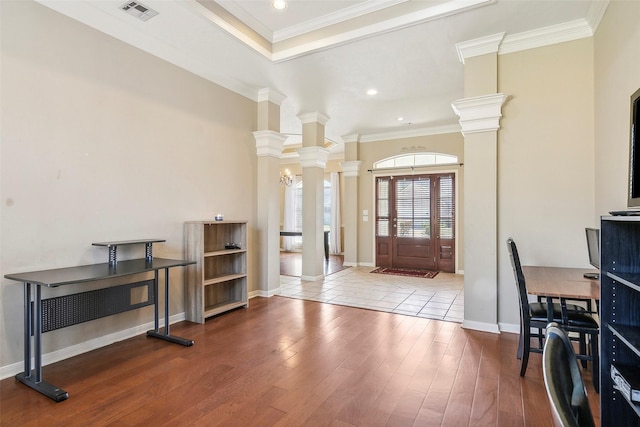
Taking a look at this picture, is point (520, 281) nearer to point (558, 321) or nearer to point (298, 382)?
point (558, 321)

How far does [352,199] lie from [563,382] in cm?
676

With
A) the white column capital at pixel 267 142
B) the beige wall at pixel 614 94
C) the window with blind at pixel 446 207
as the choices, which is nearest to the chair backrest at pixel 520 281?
the beige wall at pixel 614 94

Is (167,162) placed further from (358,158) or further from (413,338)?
(358,158)

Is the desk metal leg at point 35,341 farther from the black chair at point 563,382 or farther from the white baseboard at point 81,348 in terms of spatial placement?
the black chair at point 563,382

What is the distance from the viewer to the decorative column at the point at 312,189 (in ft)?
18.8

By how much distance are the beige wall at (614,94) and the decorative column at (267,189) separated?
12.0 feet

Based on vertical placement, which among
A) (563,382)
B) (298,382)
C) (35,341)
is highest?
(563,382)

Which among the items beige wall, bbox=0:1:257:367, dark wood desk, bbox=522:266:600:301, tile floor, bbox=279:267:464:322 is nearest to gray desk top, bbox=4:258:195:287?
beige wall, bbox=0:1:257:367

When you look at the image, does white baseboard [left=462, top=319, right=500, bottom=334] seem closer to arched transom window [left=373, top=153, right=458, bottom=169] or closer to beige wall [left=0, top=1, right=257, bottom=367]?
beige wall [left=0, top=1, right=257, bottom=367]

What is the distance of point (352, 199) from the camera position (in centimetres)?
751

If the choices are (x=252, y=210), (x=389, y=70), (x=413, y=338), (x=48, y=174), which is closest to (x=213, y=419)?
(x=413, y=338)

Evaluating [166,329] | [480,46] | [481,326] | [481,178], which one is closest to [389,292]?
[481,326]

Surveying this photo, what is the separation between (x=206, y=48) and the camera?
352 cm

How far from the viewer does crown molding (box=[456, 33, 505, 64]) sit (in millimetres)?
3257
